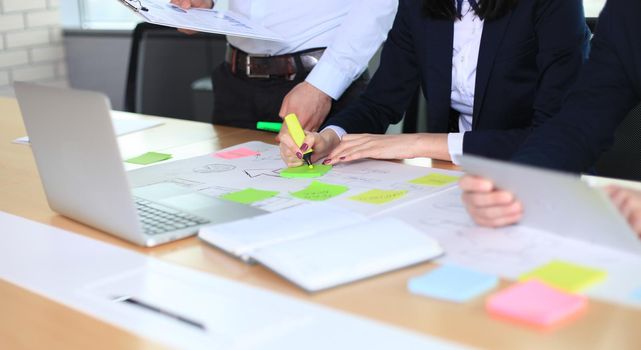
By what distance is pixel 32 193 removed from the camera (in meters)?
1.46

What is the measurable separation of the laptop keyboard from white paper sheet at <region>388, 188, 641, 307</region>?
0.31 meters

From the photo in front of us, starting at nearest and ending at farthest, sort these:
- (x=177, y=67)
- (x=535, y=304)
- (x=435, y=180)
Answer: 1. (x=535, y=304)
2. (x=435, y=180)
3. (x=177, y=67)

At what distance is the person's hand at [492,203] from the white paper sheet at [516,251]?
0.7 inches

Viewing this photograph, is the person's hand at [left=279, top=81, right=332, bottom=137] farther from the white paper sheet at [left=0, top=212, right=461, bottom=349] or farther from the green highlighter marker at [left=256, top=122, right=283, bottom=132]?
the white paper sheet at [left=0, top=212, right=461, bottom=349]

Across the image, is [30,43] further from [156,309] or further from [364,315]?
[364,315]

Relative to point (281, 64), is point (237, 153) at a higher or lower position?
lower

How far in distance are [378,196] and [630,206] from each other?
0.41 metres

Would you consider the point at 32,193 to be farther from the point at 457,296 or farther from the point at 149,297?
the point at 457,296

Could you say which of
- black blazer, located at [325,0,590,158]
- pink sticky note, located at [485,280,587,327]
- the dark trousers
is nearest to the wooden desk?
pink sticky note, located at [485,280,587,327]

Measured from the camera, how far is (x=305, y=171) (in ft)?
5.03

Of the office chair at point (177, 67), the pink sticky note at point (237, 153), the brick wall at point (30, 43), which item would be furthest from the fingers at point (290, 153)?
the brick wall at point (30, 43)

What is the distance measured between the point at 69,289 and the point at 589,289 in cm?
64

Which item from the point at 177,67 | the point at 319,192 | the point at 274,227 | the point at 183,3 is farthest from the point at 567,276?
the point at 177,67

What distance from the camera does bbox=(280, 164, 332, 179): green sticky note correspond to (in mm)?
1499
